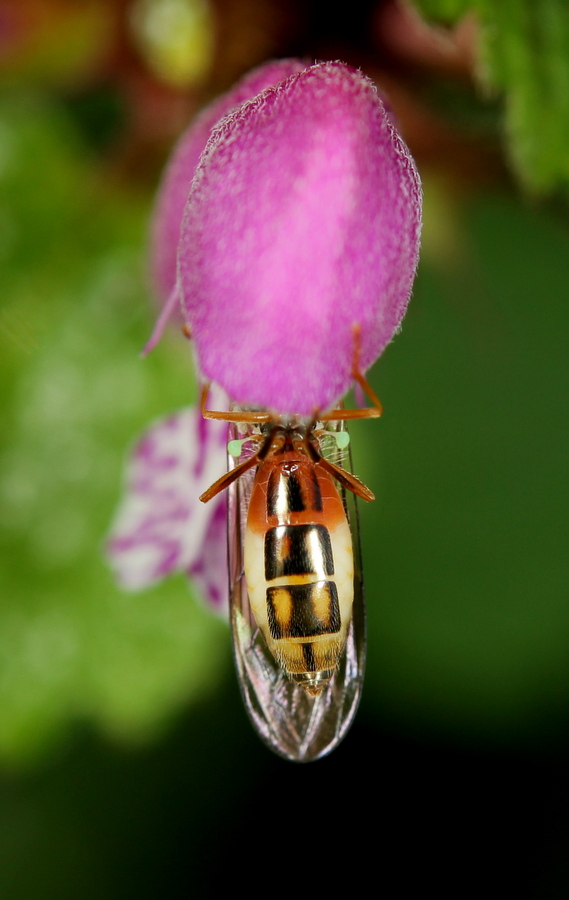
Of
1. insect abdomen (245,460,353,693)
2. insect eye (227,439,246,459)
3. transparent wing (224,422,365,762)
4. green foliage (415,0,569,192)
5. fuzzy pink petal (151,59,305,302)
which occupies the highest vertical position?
green foliage (415,0,569,192)

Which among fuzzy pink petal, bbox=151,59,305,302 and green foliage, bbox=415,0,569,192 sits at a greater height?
green foliage, bbox=415,0,569,192

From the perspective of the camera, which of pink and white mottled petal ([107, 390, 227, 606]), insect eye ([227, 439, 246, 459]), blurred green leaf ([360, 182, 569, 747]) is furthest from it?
blurred green leaf ([360, 182, 569, 747])

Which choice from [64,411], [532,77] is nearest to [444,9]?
[532,77]

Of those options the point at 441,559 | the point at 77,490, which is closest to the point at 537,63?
the point at 77,490

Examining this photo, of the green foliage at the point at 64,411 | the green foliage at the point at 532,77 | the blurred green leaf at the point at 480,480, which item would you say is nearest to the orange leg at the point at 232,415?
the green foliage at the point at 532,77

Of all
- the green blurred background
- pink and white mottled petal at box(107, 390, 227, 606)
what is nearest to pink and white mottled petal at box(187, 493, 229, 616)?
pink and white mottled petal at box(107, 390, 227, 606)

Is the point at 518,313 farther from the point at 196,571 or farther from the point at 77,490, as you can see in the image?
the point at 196,571

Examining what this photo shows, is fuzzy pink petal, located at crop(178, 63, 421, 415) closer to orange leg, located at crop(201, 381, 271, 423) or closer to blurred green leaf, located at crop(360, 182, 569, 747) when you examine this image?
orange leg, located at crop(201, 381, 271, 423)
